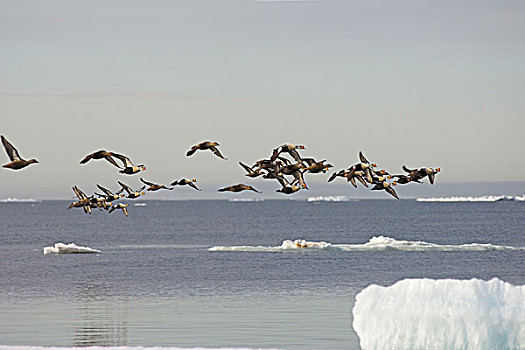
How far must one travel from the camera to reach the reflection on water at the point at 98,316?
68.1ft

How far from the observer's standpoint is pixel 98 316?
2695cm

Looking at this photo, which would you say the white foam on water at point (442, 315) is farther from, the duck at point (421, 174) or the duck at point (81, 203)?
the duck at point (81, 203)

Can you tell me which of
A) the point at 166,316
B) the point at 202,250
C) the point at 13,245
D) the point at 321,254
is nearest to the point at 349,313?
the point at 166,316

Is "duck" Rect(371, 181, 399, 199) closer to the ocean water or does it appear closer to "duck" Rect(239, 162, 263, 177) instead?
"duck" Rect(239, 162, 263, 177)

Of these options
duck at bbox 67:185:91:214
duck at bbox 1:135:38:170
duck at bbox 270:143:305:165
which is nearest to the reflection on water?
duck at bbox 67:185:91:214

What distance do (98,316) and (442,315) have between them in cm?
1612

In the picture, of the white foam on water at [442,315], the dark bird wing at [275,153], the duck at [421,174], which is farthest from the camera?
the white foam on water at [442,315]

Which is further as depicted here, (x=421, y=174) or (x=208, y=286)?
(x=208, y=286)

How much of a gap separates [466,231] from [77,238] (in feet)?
123

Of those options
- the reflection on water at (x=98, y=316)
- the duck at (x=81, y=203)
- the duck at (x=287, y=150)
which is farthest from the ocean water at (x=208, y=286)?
the duck at (x=287, y=150)

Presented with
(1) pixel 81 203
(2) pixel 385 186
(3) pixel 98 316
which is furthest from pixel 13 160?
(3) pixel 98 316

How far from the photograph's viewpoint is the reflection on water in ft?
68.1

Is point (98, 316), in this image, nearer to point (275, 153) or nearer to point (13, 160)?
point (13, 160)

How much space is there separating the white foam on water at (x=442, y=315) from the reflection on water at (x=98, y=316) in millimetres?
8321
